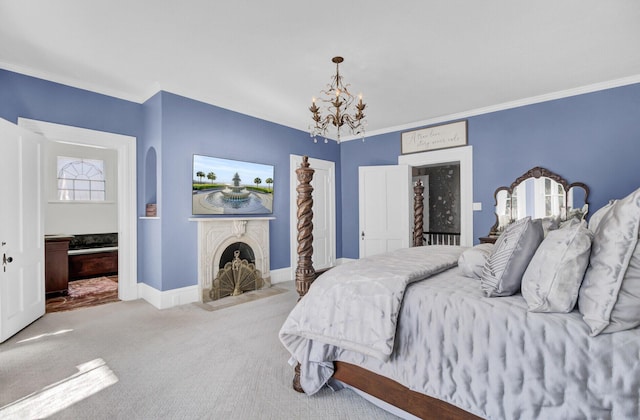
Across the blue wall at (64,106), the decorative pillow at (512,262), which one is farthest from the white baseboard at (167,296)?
the decorative pillow at (512,262)

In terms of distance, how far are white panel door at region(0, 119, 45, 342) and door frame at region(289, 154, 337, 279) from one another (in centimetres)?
300

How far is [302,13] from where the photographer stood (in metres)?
2.35

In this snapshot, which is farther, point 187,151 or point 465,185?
point 465,185

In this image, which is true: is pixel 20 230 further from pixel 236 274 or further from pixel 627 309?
pixel 627 309

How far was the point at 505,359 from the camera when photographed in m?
1.33

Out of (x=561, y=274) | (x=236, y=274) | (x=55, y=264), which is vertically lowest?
(x=236, y=274)

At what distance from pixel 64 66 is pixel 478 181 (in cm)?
524

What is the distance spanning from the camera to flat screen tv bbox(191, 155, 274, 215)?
13.4ft

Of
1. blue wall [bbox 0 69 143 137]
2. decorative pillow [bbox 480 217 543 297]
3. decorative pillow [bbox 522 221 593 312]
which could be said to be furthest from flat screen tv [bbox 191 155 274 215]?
decorative pillow [bbox 522 221 593 312]

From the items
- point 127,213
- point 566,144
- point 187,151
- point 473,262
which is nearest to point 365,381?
point 473,262

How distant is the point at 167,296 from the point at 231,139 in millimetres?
2214

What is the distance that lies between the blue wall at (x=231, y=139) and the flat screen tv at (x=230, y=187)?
12 cm

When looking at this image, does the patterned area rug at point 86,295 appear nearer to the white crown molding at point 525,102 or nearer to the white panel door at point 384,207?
the white panel door at point 384,207

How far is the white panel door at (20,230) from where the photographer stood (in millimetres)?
2773
